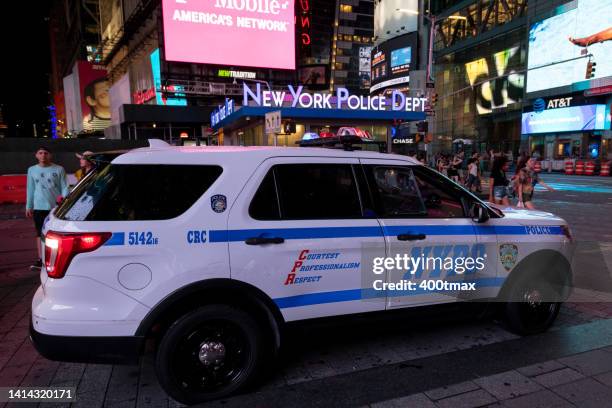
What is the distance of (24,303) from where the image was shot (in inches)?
205

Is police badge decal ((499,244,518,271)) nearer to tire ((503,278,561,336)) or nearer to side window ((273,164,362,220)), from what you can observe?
tire ((503,278,561,336))

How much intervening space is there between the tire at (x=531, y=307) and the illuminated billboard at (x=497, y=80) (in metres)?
46.4

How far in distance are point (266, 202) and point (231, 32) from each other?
24787 millimetres

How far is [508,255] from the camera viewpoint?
155 inches

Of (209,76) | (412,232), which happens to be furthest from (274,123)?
(209,76)

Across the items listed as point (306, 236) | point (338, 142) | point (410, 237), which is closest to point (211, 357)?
point (306, 236)

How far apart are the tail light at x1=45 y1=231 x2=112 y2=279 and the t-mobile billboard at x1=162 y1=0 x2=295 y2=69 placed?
2401 cm

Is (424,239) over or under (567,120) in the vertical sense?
under

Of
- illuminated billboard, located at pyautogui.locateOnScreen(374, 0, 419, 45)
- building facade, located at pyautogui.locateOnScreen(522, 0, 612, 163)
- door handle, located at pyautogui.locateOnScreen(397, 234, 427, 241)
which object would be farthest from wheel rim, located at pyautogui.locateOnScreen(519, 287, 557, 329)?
illuminated billboard, located at pyautogui.locateOnScreen(374, 0, 419, 45)

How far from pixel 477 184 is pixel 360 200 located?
1494 cm

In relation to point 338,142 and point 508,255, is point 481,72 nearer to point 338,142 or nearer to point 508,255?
point 508,255

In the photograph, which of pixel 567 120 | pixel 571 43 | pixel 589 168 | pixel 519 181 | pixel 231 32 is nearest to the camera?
pixel 519 181

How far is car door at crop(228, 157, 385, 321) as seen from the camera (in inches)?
120

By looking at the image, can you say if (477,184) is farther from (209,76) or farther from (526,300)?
(209,76)
